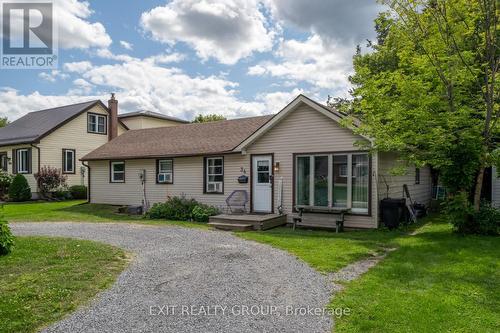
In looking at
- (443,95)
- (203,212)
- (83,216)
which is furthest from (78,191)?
(443,95)

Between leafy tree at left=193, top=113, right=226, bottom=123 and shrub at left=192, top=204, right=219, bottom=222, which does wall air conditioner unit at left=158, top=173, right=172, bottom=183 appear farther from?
leafy tree at left=193, top=113, right=226, bottom=123

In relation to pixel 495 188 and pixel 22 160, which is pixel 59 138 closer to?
pixel 22 160

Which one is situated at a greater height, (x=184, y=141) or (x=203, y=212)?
(x=184, y=141)

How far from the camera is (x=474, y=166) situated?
30.6 feet

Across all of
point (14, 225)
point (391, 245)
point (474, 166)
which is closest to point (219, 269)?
point (391, 245)

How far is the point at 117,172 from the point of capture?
1828 centimetres

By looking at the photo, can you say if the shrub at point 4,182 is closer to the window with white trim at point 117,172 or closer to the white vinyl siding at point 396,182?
the window with white trim at point 117,172

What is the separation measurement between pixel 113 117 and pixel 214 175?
1415 centimetres

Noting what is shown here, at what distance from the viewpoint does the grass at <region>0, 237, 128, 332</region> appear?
14.6 feet

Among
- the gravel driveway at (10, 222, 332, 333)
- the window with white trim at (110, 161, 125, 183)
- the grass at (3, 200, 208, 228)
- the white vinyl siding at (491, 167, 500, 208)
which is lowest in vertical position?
the grass at (3, 200, 208, 228)

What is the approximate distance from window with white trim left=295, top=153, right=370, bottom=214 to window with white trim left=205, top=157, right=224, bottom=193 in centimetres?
337

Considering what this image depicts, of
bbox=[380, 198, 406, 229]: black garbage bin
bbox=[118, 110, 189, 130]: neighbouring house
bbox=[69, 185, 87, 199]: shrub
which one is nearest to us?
bbox=[380, 198, 406, 229]: black garbage bin

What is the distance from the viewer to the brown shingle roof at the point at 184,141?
15.3 metres

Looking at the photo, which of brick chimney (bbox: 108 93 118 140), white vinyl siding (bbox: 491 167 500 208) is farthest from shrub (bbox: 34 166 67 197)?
white vinyl siding (bbox: 491 167 500 208)
